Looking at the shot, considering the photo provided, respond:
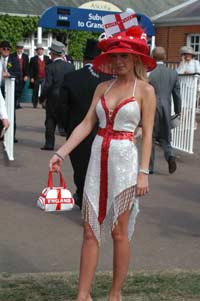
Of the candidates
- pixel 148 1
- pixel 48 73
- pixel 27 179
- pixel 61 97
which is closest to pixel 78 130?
pixel 61 97

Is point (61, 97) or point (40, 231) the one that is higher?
point (61, 97)

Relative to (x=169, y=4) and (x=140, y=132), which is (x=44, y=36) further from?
(x=140, y=132)

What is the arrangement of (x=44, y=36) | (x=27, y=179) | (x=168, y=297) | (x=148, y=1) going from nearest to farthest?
1. (x=168, y=297)
2. (x=27, y=179)
3. (x=44, y=36)
4. (x=148, y=1)

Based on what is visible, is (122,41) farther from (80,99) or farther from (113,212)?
(80,99)

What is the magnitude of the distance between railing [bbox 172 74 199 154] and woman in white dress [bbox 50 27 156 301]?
7425 millimetres

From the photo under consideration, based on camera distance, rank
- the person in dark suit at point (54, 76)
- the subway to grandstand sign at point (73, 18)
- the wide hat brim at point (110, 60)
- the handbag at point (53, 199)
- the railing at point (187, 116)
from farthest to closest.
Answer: the subway to grandstand sign at point (73, 18)
the railing at point (187, 116)
the person in dark suit at point (54, 76)
the handbag at point (53, 199)
the wide hat brim at point (110, 60)

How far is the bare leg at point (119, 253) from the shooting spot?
13.8 feet

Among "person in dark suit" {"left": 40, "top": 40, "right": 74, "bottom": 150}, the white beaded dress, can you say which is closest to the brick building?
"person in dark suit" {"left": 40, "top": 40, "right": 74, "bottom": 150}

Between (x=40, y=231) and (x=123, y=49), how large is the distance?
2.75 m

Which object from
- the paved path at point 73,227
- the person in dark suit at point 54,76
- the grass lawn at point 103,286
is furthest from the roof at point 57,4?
the grass lawn at point 103,286

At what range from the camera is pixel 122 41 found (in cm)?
414

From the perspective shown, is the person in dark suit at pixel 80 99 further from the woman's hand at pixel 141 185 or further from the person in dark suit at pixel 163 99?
the person in dark suit at pixel 163 99

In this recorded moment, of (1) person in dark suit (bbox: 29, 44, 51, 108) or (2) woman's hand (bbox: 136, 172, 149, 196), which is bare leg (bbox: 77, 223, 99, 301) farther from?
(1) person in dark suit (bbox: 29, 44, 51, 108)

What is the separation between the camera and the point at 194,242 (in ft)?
20.0
